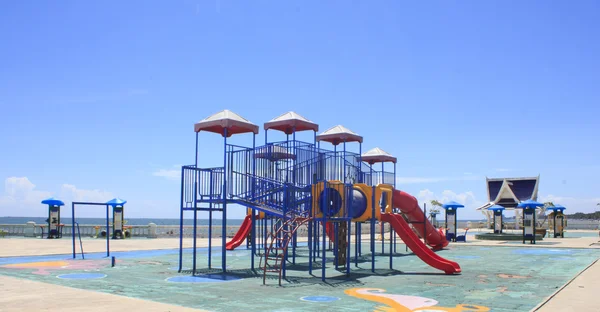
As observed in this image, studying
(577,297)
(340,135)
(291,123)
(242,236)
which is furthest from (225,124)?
(242,236)

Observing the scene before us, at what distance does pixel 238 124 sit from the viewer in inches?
723

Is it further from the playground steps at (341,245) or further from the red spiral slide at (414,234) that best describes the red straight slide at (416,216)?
the playground steps at (341,245)

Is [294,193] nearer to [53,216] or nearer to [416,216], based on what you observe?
[416,216]

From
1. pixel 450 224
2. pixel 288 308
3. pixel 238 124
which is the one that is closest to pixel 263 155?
pixel 238 124

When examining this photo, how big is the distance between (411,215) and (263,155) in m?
10.8

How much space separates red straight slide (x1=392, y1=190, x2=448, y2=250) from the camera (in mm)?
25922

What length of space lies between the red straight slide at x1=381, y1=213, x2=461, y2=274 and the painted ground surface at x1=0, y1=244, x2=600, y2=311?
0.33 m

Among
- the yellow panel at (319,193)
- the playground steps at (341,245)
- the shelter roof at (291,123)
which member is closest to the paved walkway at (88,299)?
the yellow panel at (319,193)

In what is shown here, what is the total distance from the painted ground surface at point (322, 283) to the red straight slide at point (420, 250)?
33 centimetres

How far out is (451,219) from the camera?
39.0 metres

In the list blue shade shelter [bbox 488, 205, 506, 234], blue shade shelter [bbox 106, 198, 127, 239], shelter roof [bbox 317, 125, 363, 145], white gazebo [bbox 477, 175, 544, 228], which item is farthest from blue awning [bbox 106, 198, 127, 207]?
white gazebo [bbox 477, 175, 544, 228]

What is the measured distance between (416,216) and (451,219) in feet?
40.6

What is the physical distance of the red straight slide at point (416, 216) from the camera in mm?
25922

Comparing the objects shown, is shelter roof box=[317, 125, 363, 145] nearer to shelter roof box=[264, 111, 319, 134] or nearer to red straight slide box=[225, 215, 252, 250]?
shelter roof box=[264, 111, 319, 134]
